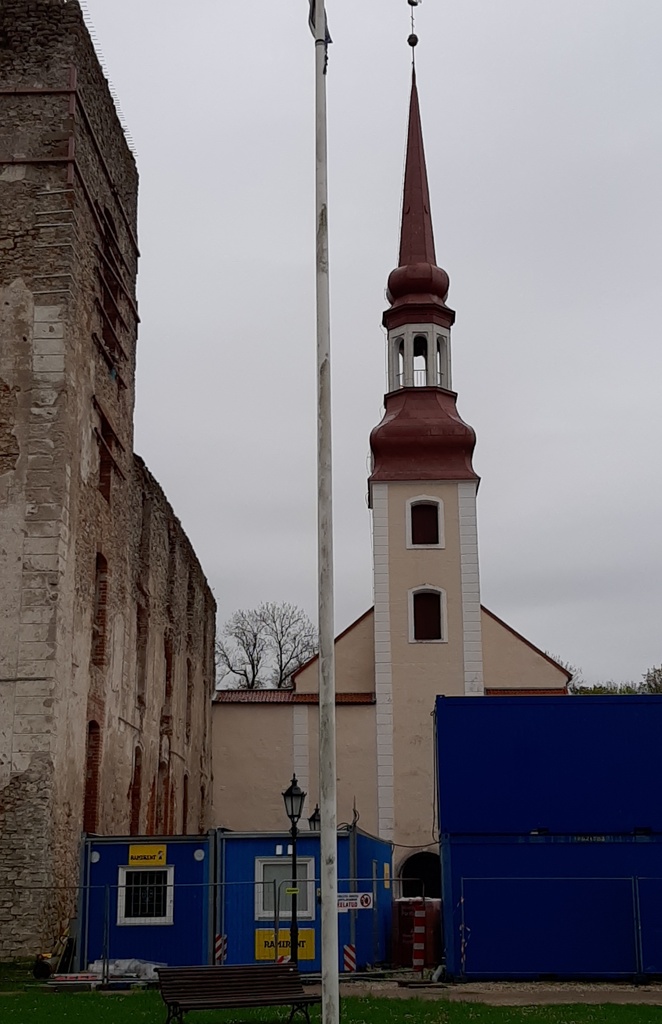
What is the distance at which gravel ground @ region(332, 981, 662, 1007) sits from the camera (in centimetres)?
1616

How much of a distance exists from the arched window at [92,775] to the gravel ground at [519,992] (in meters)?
5.62

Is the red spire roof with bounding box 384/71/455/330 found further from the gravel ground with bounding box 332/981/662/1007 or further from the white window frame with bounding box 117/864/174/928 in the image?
the gravel ground with bounding box 332/981/662/1007

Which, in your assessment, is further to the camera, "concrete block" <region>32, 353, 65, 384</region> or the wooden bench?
"concrete block" <region>32, 353, 65, 384</region>

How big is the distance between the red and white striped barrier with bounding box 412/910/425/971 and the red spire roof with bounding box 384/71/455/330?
25.3m

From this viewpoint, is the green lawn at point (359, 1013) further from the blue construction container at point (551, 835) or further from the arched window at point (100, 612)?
the arched window at point (100, 612)

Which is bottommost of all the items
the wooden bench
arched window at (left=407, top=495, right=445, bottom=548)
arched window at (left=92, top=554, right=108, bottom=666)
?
the wooden bench

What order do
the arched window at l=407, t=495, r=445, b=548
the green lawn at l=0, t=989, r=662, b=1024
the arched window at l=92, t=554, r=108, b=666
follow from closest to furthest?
1. the green lawn at l=0, t=989, r=662, b=1024
2. the arched window at l=92, t=554, r=108, b=666
3. the arched window at l=407, t=495, r=445, b=548

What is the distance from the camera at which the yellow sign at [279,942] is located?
68.3 feet

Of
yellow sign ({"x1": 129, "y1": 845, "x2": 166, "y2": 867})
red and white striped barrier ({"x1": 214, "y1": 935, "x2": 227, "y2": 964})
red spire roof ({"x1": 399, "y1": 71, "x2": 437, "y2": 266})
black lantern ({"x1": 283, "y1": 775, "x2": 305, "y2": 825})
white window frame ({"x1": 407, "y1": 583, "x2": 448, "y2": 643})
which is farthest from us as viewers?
red spire roof ({"x1": 399, "y1": 71, "x2": 437, "y2": 266})

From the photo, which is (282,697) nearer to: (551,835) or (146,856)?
(146,856)

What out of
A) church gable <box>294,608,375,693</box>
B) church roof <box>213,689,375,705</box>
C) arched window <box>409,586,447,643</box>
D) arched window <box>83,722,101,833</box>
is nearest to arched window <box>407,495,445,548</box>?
arched window <box>409,586,447,643</box>

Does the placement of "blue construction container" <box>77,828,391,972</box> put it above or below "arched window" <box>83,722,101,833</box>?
below

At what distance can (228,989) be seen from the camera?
13.1 metres

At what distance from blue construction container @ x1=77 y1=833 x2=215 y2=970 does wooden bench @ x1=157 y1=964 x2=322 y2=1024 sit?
7064mm
